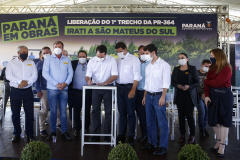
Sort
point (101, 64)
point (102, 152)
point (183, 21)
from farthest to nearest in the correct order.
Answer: point (183, 21) → point (101, 64) → point (102, 152)

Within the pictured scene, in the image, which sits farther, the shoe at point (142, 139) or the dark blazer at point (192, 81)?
the shoe at point (142, 139)

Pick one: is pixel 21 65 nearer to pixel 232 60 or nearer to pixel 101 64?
pixel 101 64

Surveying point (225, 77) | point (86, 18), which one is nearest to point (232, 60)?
point (86, 18)

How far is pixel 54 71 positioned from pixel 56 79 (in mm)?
130

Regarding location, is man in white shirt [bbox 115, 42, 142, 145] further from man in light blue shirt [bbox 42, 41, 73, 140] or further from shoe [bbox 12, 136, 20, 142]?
shoe [bbox 12, 136, 20, 142]

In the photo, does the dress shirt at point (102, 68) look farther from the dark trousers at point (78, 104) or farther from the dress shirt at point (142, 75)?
the dark trousers at point (78, 104)

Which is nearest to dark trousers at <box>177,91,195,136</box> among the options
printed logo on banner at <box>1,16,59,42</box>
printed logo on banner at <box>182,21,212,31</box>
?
printed logo on banner at <box>182,21,212,31</box>

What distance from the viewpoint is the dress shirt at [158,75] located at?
342 cm

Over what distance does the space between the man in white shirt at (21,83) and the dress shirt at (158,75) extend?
72.6 inches

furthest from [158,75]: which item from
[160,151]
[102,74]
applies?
[160,151]

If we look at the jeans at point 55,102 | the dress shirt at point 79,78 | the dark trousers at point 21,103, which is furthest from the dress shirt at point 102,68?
the dark trousers at point 21,103

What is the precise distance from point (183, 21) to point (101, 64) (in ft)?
16.9

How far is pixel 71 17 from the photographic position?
8.39 meters

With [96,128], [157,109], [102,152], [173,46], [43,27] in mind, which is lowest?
[102,152]
